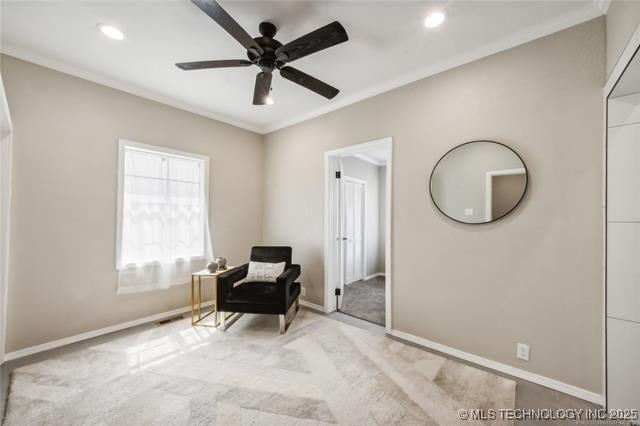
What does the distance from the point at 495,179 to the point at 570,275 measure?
864 mm

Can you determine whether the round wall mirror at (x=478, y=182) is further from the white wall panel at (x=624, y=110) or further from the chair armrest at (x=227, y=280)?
the chair armrest at (x=227, y=280)

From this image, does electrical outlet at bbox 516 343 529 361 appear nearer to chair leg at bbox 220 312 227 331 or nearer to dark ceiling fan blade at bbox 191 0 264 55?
chair leg at bbox 220 312 227 331

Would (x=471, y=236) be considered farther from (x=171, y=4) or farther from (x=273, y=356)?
(x=171, y=4)

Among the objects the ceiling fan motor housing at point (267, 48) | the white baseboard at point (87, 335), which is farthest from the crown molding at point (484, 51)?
the white baseboard at point (87, 335)

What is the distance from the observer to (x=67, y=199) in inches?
102

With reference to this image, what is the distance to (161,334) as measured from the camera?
2812mm

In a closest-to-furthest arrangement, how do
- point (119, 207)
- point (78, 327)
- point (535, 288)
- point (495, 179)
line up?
point (535, 288), point (495, 179), point (78, 327), point (119, 207)

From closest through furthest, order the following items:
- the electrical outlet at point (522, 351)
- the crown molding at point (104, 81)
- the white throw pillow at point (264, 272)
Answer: the electrical outlet at point (522, 351)
the crown molding at point (104, 81)
the white throw pillow at point (264, 272)

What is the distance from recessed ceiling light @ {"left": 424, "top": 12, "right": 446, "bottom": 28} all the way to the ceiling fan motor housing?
1121 mm

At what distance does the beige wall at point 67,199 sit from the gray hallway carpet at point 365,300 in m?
2.40

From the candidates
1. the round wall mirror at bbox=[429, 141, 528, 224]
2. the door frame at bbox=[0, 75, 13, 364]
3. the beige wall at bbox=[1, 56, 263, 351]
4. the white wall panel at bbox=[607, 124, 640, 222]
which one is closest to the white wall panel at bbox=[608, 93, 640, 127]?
the white wall panel at bbox=[607, 124, 640, 222]

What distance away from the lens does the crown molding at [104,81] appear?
2.33 metres

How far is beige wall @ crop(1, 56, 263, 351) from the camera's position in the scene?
Answer: 7.75ft

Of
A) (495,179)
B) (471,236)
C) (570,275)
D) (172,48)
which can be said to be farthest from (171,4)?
(570,275)
